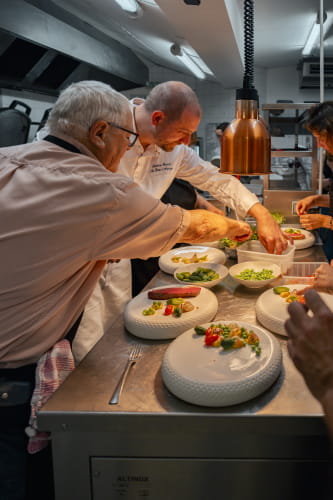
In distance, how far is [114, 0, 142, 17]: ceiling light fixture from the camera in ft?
12.2

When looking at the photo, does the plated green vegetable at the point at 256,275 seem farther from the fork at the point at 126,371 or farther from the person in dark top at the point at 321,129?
the person in dark top at the point at 321,129

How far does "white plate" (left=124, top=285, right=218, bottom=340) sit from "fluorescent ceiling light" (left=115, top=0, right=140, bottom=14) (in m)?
3.17

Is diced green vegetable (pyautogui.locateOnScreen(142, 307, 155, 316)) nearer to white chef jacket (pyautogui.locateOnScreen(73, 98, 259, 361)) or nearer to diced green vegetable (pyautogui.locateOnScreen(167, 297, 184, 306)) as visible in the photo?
diced green vegetable (pyautogui.locateOnScreen(167, 297, 184, 306))

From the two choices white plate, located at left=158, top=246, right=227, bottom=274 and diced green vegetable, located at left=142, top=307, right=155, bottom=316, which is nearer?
diced green vegetable, located at left=142, top=307, right=155, bottom=316

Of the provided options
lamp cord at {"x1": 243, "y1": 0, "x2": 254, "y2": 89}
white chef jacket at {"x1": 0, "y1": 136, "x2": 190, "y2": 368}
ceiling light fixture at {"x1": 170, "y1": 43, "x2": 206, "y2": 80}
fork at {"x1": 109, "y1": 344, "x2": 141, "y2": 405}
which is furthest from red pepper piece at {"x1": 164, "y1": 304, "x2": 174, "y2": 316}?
ceiling light fixture at {"x1": 170, "y1": 43, "x2": 206, "y2": 80}

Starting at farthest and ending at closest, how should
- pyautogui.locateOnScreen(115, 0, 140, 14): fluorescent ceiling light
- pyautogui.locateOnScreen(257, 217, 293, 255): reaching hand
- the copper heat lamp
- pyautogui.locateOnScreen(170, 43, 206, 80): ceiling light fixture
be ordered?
pyautogui.locateOnScreen(170, 43, 206, 80): ceiling light fixture, pyautogui.locateOnScreen(115, 0, 140, 14): fluorescent ceiling light, pyautogui.locateOnScreen(257, 217, 293, 255): reaching hand, the copper heat lamp

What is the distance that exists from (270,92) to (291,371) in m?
8.49

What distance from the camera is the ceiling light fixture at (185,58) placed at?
18.8ft

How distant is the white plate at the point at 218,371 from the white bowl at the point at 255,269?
59 centimetres

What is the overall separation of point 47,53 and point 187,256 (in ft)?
8.58

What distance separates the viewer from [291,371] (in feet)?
4.06

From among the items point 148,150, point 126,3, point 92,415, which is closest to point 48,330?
point 92,415

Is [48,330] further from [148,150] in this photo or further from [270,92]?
[270,92]

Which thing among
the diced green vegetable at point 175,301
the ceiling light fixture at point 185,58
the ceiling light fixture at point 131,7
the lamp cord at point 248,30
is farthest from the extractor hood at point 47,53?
the diced green vegetable at point 175,301
